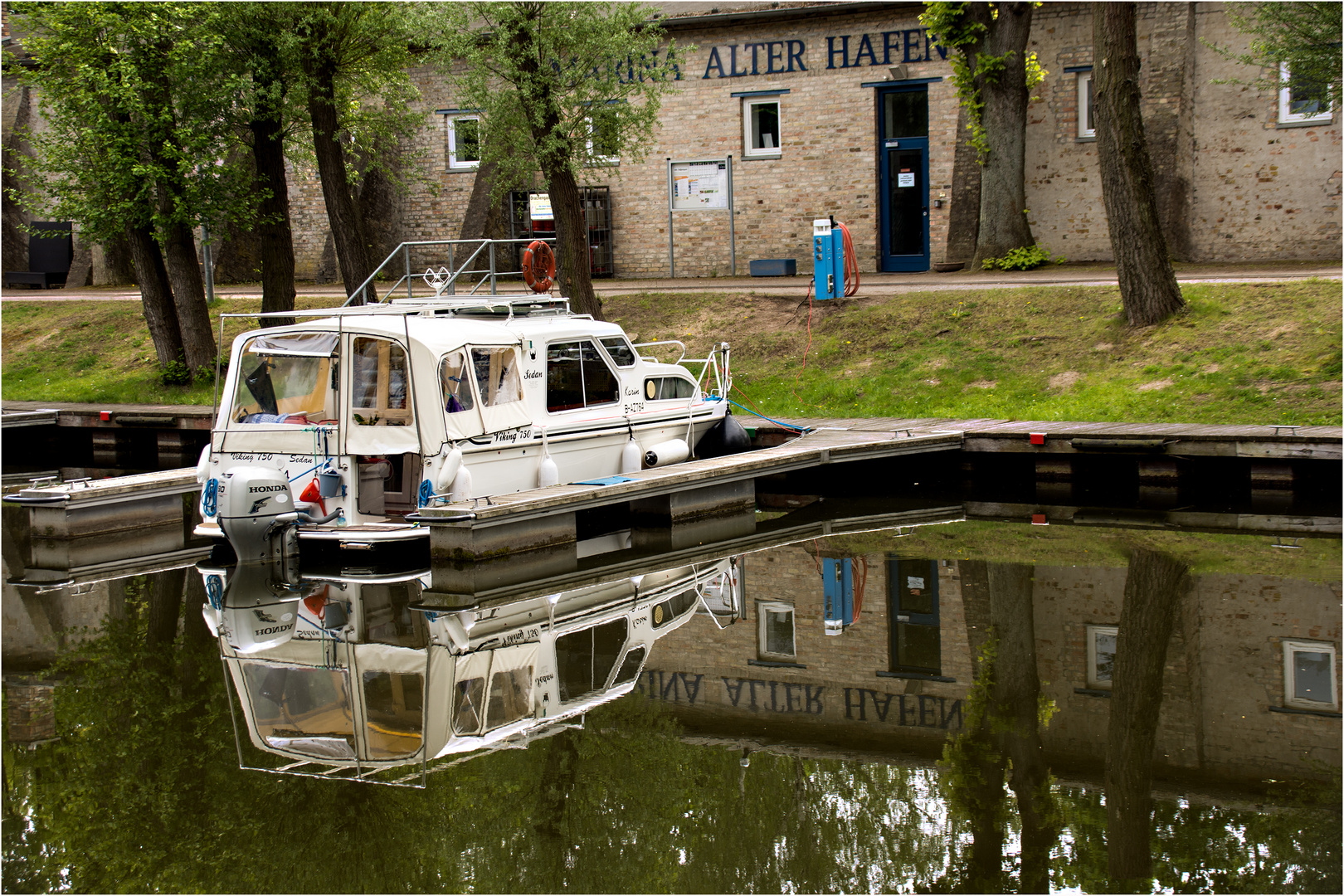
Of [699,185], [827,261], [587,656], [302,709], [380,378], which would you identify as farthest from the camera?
[699,185]

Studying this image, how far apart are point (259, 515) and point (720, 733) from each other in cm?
554

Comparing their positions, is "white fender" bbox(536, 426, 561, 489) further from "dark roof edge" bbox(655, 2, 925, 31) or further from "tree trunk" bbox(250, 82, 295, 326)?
"dark roof edge" bbox(655, 2, 925, 31)

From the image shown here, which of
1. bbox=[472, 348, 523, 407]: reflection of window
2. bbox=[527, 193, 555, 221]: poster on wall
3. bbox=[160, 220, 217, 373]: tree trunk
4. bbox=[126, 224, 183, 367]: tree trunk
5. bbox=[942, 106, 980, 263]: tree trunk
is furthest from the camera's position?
bbox=[942, 106, 980, 263]: tree trunk

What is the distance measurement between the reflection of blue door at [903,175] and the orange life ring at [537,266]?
12.3 m

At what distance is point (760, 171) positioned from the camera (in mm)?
25641

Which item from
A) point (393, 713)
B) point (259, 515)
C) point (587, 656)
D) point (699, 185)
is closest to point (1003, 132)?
point (699, 185)

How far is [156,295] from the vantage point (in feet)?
67.4

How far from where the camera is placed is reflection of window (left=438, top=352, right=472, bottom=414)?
11500 mm

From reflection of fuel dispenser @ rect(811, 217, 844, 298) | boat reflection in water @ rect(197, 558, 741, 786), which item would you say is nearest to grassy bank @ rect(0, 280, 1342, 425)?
reflection of fuel dispenser @ rect(811, 217, 844, 298)

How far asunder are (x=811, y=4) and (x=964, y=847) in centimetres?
2166

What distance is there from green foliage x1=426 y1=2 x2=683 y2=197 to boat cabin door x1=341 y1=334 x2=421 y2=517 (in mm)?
7011

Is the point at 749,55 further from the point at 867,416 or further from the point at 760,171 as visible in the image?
the point at 867,416

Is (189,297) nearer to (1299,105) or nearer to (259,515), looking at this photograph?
(259,515)

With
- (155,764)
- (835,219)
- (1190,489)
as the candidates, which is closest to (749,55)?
(835,219)
